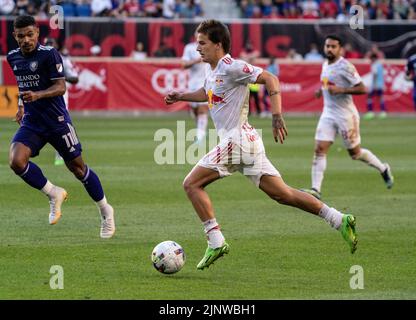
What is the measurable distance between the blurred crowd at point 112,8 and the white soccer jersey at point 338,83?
21285 millimetres

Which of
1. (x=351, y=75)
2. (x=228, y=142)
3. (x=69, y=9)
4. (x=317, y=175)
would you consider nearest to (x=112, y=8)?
(x=69, y=9)

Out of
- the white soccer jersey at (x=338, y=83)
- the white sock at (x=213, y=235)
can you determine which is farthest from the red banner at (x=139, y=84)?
the white sock at (x=213, y=235)

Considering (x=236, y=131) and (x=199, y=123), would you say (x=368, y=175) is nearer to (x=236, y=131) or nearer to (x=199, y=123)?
(x=199, y=123)

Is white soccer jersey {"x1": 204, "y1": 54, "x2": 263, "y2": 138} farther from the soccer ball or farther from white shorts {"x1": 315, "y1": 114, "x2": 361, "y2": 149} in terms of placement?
white shorts {"x1": 315, "y1": 114, "x2": 361, "y2": 149}

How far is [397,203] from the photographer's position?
1470cm

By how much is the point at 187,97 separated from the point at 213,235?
1459mm

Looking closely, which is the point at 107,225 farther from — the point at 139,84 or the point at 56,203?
the point at 139,84

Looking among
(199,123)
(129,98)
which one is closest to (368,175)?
(199,123)

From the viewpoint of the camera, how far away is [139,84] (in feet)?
121

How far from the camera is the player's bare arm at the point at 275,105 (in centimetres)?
915

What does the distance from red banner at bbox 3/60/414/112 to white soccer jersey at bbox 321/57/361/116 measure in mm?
20087

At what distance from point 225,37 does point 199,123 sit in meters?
14.7

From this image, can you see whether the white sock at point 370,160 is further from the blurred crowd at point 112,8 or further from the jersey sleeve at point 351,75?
the blurred crowd at point 112,8
